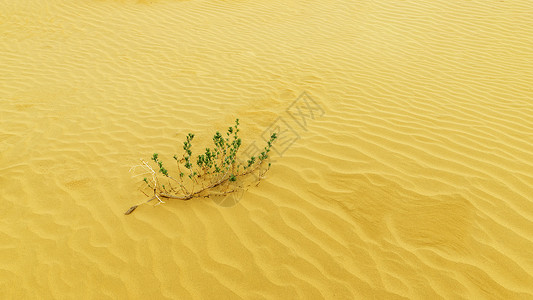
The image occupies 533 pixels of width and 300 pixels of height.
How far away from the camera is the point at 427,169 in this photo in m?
3.39

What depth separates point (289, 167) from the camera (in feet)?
11.6

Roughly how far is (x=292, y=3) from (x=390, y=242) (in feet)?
28.9

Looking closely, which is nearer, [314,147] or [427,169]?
[427,169]

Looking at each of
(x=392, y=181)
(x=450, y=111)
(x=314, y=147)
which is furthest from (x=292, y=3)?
(x=392, y=181)

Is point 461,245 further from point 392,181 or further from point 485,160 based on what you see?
point 485,160

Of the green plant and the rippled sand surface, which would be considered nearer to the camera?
the rippled sand surface

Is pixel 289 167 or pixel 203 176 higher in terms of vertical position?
pixel 289 167

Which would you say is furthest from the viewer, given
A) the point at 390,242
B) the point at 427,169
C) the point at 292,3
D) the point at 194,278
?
→ the point at 292,3

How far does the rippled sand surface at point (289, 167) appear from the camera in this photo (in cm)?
250

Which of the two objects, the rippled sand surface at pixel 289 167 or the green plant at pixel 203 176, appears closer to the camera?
the rippled sand surface at pixel 289 167

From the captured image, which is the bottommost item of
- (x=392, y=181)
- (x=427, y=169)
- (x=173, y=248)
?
(x=173, y=248)

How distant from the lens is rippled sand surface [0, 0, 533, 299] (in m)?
2.50

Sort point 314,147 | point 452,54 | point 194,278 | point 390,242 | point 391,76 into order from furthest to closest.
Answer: point 452,54 < point 391,76 < point 314,147 < point 390,242 < point 194,278

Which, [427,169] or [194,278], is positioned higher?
[427,169]
